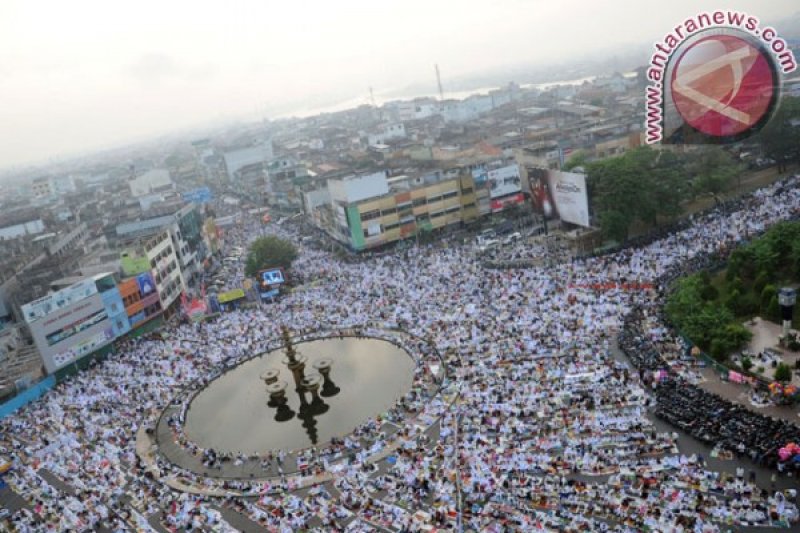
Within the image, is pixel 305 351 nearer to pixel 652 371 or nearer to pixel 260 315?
pixel 260 315

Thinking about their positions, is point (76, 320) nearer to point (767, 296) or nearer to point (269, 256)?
point (269, 256)

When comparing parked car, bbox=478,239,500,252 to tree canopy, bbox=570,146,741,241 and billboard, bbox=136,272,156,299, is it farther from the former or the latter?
billboard, bbox=136,272,156,299

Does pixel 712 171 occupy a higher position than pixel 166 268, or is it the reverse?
pixel 166 268

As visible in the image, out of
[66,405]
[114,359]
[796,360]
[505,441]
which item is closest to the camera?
[505,441]

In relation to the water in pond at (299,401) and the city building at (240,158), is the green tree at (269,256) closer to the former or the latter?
the water in pond at (299,401)

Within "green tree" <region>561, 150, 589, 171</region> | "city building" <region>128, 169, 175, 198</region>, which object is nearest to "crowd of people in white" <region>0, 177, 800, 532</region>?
"green tree" <region>561, 150, 589, 171</region>

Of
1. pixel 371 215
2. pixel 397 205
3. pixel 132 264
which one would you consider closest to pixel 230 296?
pixel 132 264

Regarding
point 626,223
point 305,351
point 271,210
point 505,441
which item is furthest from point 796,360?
point 271,210
